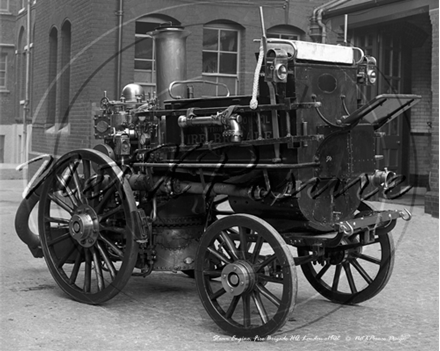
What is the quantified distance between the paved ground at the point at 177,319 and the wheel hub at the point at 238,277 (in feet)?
1.08

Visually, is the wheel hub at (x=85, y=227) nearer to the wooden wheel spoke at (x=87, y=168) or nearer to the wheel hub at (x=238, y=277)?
the wooden wheel spoke at (x=87, y=168)

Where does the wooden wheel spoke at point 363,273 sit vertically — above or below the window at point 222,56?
below

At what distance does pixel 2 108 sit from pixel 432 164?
20.6ft

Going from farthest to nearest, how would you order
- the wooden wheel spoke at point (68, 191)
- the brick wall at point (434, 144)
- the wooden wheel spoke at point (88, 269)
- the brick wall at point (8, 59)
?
1. the brick wall at point (434, 144)
2. the brick wall at point (8, 59)
3. the wooden wheel spoke at point (68, 191)
4. the wooden wheel spoke at point (88, 269)

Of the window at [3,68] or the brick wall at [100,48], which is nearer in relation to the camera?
the window at [3,68]

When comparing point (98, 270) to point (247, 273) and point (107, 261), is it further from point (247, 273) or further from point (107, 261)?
point (247, 273)

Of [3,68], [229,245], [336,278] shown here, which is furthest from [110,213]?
[3,68]

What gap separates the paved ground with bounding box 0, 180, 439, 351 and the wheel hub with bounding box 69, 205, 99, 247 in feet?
1.62

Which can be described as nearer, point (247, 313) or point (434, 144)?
point (247, 313)

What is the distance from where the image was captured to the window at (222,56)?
901 centimetres

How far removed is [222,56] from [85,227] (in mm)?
4557

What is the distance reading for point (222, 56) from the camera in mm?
9391

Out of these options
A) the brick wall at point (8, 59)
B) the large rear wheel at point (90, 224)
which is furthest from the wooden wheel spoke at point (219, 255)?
the brick wall at point (8, 59)

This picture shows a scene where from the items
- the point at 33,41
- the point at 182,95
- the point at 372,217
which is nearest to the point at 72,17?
the point at 33,41
